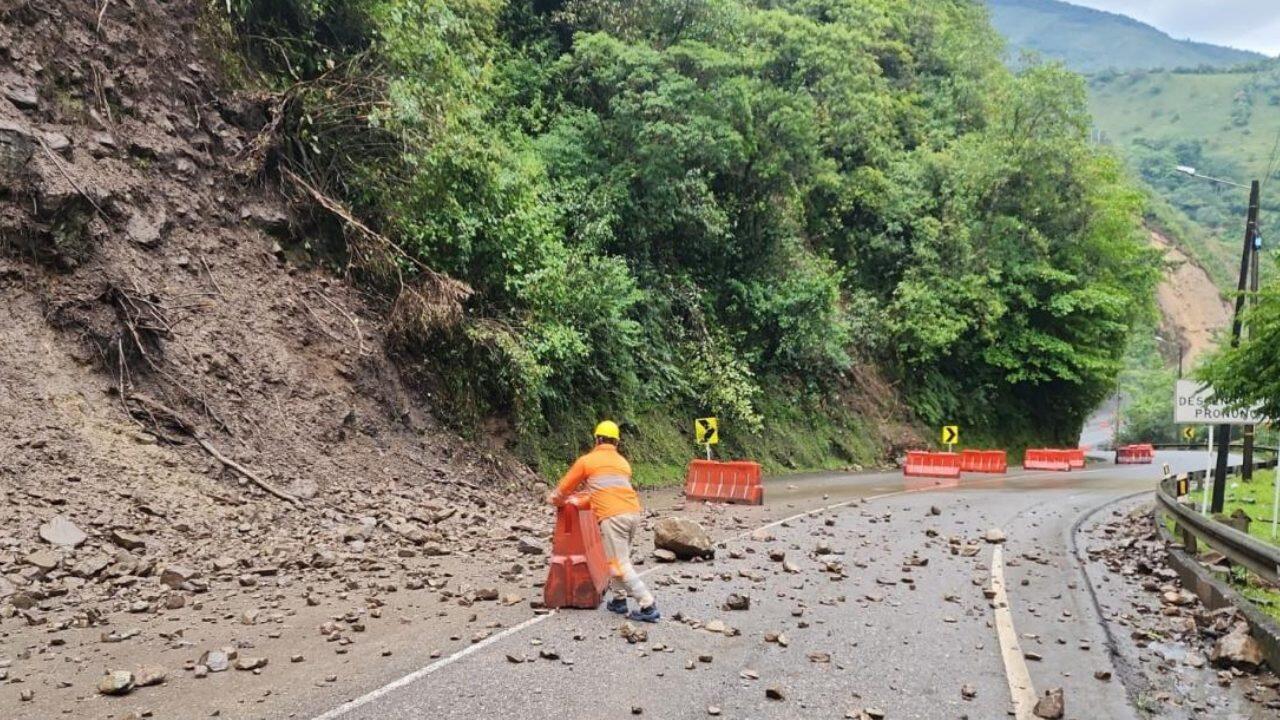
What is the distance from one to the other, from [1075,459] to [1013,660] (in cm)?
3314

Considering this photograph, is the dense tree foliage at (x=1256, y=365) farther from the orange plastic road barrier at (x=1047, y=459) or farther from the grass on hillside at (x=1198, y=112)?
the grass on hillside at (x=1198, y=112)

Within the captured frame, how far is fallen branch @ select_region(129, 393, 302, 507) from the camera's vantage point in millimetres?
10664

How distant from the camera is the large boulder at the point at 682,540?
33.0ft

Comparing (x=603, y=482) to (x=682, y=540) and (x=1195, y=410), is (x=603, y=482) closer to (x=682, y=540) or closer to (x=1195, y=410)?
(x=682, y=540)

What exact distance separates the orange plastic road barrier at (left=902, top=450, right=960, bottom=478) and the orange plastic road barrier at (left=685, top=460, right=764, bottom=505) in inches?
462

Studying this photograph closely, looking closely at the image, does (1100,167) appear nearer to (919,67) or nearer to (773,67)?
(919,67)

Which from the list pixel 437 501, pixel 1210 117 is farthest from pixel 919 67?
pixel 1210 117

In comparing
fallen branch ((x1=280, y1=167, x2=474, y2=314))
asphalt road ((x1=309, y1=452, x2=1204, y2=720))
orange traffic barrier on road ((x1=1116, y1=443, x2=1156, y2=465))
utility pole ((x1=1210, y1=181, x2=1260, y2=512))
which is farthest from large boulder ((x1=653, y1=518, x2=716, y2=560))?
orange traffic barrier on road ((x1=1116, y1=443, x2=1156, y2=465))

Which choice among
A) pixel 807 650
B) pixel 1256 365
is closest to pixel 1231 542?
pixel 1256 365

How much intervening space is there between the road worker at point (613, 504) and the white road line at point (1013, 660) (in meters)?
2.74

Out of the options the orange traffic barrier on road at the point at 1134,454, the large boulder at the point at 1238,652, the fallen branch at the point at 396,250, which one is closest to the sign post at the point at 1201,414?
the large boulder at the point at 1238,652

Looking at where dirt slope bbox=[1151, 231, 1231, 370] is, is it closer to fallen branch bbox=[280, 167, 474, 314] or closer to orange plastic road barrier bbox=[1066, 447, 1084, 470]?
orange plastic road barrier bbox=[1066, 447, 1084, 470]

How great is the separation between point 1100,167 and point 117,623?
37.9 meters

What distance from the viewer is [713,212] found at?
23672 millimetres
